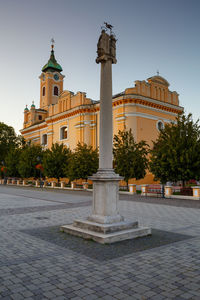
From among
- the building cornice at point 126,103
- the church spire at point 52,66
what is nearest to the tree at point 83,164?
the building cornice at point 126,103

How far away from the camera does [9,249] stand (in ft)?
19.0

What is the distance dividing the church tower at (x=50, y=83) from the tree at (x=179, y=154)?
38.7 metres

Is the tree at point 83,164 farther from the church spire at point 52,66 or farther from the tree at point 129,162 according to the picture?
the church spire at point 52,66

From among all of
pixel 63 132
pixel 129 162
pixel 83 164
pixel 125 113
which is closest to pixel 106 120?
pixel 129 162

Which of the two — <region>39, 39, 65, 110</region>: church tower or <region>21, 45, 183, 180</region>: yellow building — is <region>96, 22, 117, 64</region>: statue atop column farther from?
<region>39, 39, 65, 110</region>: church tower

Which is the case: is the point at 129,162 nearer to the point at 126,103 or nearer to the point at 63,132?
the point at 126,103

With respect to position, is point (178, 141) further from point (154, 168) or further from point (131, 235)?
point (131, 235)

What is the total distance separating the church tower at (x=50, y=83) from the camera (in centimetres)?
5469

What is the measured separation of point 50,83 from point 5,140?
15713 millimetres

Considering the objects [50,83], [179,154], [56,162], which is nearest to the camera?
[179,154]

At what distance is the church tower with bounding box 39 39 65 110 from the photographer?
54.7 meters

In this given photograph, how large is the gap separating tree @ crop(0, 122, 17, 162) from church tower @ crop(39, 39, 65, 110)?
8.90 metres

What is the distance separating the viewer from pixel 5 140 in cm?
5550

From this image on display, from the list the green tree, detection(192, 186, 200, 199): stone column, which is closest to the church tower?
the green tree
